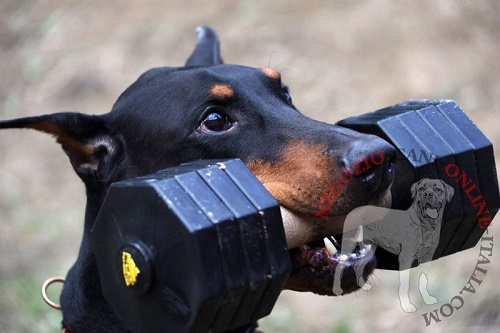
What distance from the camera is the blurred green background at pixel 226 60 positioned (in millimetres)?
6195

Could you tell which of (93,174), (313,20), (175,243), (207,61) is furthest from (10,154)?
(175,243)

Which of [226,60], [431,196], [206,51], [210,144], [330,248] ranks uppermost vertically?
[226,60]

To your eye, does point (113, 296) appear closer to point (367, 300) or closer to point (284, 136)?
point (284, 136)

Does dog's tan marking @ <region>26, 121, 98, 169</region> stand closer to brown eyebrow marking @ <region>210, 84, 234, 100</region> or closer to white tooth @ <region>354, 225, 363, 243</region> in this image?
brown eyebrow marking @ <region>210, 84, 234, 100</region>

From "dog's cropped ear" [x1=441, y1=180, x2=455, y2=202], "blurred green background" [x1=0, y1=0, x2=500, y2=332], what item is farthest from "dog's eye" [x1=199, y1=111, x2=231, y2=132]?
"blurred green background" [x1=0, y1=0, x2=500, y2=332]

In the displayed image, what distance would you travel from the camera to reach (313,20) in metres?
8.76

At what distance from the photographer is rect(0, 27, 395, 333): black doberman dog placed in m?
2.66

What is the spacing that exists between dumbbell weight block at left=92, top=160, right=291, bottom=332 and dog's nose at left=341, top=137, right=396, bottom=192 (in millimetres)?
346

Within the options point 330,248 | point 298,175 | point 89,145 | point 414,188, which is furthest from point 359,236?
point 89,145

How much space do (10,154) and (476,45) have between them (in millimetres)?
4792

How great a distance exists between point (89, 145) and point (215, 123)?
58cm

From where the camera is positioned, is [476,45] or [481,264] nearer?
[481,264]

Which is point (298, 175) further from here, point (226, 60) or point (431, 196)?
point (226, 60)

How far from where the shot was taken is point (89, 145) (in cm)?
325
